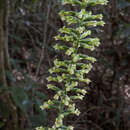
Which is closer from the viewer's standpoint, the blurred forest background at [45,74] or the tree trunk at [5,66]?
the tree trunk at [5,66]

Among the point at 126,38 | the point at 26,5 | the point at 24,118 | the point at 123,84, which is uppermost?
the point at 26,5

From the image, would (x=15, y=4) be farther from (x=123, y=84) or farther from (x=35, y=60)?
(x=123, y=84)

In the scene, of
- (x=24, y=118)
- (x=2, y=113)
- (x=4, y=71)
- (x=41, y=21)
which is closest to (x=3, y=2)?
(x=4, y=71)

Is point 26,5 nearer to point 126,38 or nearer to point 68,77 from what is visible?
point 126,38

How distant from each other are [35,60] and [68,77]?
3.44 metres

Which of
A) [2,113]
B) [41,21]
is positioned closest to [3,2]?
[41,21]

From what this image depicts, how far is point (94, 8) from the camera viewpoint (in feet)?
6.49

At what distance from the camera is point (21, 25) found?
4.83 metres

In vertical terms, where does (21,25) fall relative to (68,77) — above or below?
below

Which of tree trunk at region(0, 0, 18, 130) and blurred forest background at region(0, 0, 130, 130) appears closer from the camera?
tree trunk at region(0, 0, 18, 130)

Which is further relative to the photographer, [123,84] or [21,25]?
[21,25]

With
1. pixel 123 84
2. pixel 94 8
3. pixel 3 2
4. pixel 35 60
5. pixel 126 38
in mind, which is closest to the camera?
pixel 94 8

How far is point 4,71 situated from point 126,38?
213 cm

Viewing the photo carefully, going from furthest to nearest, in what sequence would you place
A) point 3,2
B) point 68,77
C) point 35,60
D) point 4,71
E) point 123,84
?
point 35,60, point 123,84, point 4,71, point 3,2, point 68,77
